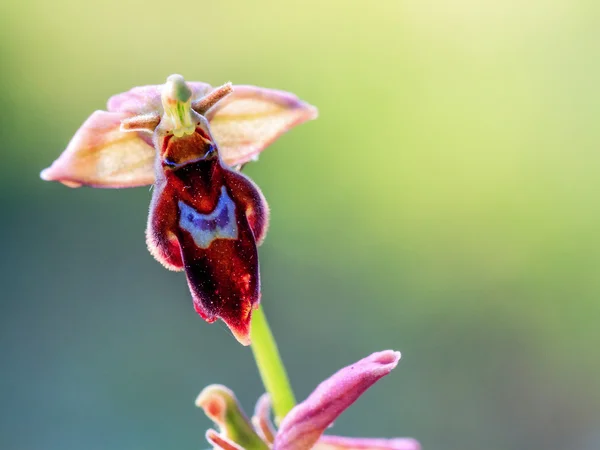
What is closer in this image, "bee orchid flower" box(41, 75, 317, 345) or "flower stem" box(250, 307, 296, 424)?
"bee orchid flower" box(41, 75, 317, 345)

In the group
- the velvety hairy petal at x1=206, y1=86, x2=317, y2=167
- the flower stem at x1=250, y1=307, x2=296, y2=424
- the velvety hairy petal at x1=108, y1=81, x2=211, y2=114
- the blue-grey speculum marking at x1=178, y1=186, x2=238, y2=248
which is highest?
the velvety hairy petal at x1=108, y1=81, x2=211, y2=114

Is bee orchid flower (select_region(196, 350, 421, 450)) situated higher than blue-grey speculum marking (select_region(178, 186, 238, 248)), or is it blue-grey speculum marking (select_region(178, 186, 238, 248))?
blue-grey speculum marking (select_region(178, 186, 238, 248))

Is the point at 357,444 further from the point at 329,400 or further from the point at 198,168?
the point at 198,168


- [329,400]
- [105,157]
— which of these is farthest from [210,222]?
[329,400]

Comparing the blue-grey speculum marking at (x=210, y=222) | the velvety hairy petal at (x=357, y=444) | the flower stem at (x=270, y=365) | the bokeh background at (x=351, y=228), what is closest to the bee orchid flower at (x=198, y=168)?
the blue-grey speculum marking at (x=210, y=222)

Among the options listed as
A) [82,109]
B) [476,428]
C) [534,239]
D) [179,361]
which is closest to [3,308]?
[179,361]

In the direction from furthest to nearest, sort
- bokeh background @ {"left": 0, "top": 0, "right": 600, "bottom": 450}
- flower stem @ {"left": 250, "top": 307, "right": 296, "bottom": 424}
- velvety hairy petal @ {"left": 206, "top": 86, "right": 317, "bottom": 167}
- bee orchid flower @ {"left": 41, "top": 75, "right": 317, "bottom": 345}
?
1. bokeh background @ {"left": 0, "top": 0, "right": 600, "bottom": 450}
2. velvety hairy petal @ {"left": 206, "top": 86, "right": 317, "bottom": 167}
3. flower stem @ {"left": 250, "top": 307, "right": 296, "bottom": 424}
4. bee orchid flower @ {"left": 41, "top": 75, "right": 317, "bottom": 345}

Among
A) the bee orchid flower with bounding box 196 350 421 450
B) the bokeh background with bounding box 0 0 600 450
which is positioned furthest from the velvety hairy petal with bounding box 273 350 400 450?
the bokeh background with bounding box 0 0 600 450

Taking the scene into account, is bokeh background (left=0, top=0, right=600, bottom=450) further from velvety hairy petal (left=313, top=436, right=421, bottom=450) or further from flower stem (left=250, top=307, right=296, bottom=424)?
flower stem (left=250, top=307, right=296, bottom=424)
